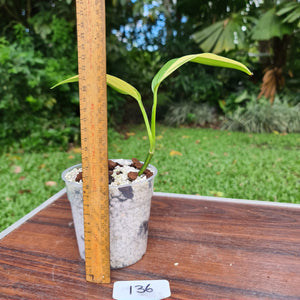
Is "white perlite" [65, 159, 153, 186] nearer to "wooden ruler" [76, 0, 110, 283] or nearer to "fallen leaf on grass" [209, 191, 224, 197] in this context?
"wooden ruler" [76, 0, 110, 283]

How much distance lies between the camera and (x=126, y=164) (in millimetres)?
955

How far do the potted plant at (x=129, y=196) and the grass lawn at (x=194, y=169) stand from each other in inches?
35.3

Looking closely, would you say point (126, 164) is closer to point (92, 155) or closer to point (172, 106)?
point (92, 155)

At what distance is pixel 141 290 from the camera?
2.38 feet

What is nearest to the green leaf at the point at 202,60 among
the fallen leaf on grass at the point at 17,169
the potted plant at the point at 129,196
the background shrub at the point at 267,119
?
the potted plant at the point at 129,196

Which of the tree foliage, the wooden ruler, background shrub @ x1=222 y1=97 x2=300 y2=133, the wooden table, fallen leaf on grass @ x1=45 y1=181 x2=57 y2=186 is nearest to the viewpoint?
the wooden ruler

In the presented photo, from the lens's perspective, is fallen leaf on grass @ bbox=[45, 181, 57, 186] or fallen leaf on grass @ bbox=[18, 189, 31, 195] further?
fallen leaf on grass @ bbox=[45, 181, 57, 186]

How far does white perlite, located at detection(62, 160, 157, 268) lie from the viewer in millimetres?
751

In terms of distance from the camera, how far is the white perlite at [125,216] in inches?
29.6

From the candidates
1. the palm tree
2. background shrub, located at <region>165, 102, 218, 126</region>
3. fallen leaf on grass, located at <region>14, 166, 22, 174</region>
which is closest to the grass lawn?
fallen leaf on grass, located at <region>14, 166, 22, 174</region>

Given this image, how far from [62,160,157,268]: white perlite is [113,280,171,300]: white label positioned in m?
0.08

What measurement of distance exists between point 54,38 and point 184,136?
1.75 meters

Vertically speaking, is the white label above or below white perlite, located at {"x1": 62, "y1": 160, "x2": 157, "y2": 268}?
below

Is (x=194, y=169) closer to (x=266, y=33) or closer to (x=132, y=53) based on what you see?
(x=266, y=33)
